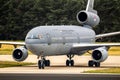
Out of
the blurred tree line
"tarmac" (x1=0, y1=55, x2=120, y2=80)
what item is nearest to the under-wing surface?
"tarmac" (x1=0, y1=55, x2=120, y2=80)

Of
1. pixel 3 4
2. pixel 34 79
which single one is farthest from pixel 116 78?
pixel 3 4

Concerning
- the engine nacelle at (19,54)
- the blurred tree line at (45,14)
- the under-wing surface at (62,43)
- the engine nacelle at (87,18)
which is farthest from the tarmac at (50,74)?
the blurred tree line at (45,14)

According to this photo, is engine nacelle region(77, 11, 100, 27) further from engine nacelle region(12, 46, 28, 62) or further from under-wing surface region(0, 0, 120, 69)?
engine nacelle region(12, 46, 28, 62)

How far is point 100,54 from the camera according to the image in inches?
1854

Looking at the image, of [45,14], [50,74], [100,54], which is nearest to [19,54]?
[100,54]

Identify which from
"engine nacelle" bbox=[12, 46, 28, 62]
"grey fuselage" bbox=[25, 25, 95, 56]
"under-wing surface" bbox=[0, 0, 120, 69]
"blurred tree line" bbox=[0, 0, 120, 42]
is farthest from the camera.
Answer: "blurred tree line" bbox=[0, 0, 120, 42]

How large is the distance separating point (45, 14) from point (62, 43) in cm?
7101

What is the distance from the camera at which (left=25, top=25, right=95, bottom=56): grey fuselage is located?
45.8 meters

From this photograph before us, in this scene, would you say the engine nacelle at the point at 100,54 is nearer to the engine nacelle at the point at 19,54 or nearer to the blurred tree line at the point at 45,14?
the engine nacelle at the point at 19,54

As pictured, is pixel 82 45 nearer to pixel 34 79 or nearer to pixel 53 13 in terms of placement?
pixel 34 79

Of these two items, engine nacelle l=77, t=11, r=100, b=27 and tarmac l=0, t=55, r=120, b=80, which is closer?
tarmac l=0, t=55, r=120, b=80

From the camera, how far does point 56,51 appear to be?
4828cm

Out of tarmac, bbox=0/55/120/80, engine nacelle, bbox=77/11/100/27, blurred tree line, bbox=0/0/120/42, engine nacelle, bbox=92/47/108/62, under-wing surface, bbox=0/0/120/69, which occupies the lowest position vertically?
tarmac, bbox=0/55/120/80

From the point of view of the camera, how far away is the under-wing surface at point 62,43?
1809 inches
